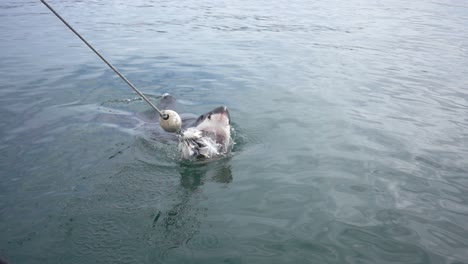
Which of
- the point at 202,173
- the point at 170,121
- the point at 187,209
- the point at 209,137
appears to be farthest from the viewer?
the point at 209,137

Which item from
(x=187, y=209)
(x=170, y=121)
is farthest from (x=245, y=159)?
(x=187, y=209)

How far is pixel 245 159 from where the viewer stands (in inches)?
258

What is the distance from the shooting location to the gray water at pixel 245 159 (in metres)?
4.44

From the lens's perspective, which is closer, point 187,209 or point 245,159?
point 187,209

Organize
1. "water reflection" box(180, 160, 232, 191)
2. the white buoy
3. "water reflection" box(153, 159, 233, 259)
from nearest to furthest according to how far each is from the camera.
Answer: "water reflection" box(153, 159, 233, 259)
the white buoy
"water reflection" box(180, 160, 232, 191)

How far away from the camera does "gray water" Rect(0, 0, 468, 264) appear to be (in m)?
4.44

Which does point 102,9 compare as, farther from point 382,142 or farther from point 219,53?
point 382,142

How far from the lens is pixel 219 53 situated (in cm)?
1498

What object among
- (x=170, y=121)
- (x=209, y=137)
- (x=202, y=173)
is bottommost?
(x=202, y=173)

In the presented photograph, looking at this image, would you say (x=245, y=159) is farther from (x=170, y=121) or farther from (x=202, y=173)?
(x=170, y=121)

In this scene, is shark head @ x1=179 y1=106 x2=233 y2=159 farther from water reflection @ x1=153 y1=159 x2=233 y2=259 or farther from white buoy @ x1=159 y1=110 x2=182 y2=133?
white buoy @ x1=159 y1=110 x2=182 y2=133

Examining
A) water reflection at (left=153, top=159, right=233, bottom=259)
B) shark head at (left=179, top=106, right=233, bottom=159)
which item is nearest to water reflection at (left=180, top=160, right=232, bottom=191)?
water reflection at (left=153, top=159, right=233, bottom=259)

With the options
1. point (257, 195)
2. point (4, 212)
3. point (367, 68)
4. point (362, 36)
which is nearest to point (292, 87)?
point (367, 68)

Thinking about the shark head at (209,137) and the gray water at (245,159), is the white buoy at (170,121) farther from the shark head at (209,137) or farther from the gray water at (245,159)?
the gray water at (245,159)
